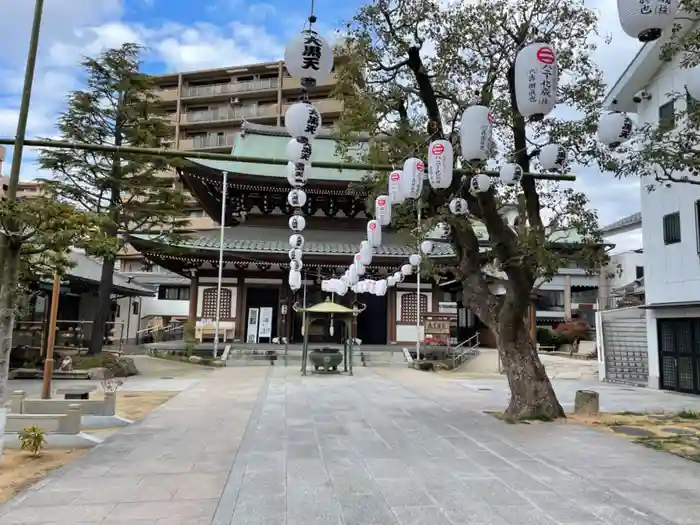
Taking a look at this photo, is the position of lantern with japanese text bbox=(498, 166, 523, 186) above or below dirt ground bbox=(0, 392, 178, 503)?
above

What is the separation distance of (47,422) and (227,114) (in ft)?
140

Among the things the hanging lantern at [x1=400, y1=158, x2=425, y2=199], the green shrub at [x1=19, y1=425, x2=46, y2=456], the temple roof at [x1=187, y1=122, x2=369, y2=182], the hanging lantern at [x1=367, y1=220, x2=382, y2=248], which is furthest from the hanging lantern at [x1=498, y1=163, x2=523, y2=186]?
the temple roof at [x1=187, y1=122, x2=369, y2=182]

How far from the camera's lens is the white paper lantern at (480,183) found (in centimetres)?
810

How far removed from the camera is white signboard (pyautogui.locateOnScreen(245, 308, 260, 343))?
22.9 meters

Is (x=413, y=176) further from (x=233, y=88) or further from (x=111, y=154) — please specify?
(x=233, y=88)

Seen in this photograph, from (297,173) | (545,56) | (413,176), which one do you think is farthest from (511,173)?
(297,173)

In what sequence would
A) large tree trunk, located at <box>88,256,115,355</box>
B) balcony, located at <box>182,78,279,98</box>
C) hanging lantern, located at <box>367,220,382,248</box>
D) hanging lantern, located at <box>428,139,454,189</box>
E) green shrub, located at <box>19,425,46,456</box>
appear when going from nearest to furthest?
green shrub, located at <box>19,425,46,456</box>
hanging lantern, located at <box>428,139,454,189</box>
hanging lantern, located at <box>367,220,382,248</box>
large tree trunk, located at <box>88,256,115,355</box>
balcony, located at <box>182,78,279,98</box>

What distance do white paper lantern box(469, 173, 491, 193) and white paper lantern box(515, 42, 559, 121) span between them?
6.09 ft

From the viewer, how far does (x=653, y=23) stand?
4.60 metres

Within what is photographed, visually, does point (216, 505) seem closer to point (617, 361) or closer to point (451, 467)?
point (451, 467)

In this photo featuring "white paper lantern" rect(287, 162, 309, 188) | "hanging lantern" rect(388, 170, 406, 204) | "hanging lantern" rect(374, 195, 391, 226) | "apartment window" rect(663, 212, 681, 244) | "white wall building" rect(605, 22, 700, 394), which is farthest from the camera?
"apartment window" rect(663, 212, 681, 244)

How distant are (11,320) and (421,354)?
17.7 metres

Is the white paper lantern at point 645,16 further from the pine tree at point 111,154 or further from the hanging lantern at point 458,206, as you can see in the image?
the pine tree at point 111,154

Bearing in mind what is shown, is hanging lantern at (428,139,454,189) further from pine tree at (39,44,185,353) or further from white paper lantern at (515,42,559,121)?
pine tree at (39,44,185,353)
